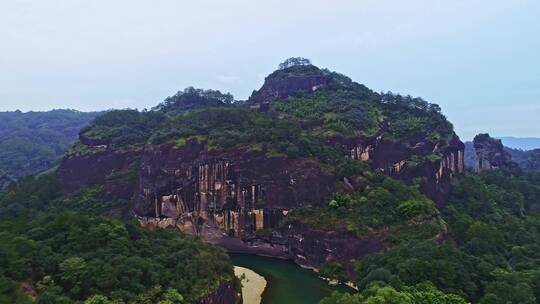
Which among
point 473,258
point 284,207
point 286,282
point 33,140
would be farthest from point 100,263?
point 33,140

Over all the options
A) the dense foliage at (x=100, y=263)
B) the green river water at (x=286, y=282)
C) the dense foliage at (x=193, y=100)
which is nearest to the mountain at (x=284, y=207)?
the dense foliage at (x=100, y=263)

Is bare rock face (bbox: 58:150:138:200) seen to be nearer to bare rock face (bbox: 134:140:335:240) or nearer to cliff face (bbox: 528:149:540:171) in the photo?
A: bare rock face (bbox: 134:140:335:240)

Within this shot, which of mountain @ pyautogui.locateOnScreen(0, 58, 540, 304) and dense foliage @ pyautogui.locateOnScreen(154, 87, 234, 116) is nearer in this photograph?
mountain @ pyautogui.locateOnScreen(0, 58, 540, 304)

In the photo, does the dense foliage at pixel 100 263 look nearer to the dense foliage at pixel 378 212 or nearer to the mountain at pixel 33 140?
the dense foliage at pixel 378 212

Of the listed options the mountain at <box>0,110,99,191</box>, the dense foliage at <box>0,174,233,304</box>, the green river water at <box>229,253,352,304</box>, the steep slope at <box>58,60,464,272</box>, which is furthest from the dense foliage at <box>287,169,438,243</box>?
the mountain at <box>0,110,99,191</box>

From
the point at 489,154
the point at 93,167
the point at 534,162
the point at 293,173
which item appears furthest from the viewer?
the point at 534,162

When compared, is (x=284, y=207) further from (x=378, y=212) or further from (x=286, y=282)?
(x=286, y=282)
